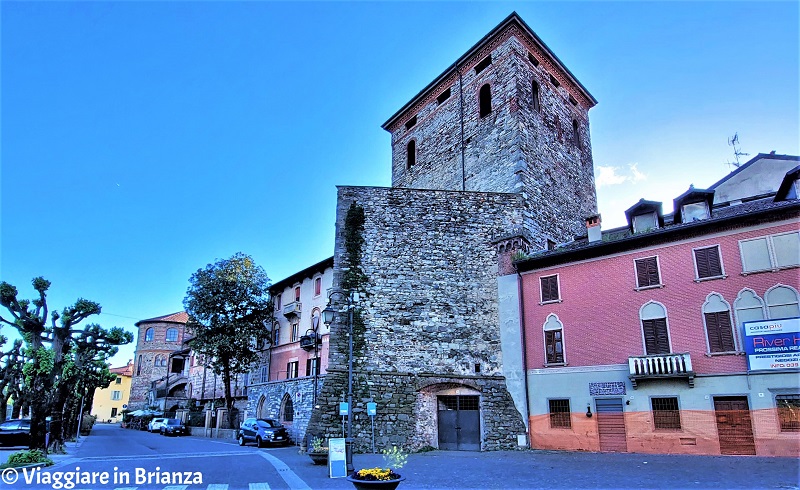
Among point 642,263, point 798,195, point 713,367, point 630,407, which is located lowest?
point 630,407

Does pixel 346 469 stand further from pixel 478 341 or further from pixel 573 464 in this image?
pixel 478 341

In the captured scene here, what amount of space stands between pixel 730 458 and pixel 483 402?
26.9 feet

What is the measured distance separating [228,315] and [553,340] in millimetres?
24029

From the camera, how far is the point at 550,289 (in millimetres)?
20016

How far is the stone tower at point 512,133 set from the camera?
25547 mm

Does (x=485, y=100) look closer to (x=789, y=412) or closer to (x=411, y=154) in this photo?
(x=411, y=154)

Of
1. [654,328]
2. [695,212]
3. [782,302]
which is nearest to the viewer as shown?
[782,302]

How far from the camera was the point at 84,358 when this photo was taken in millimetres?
23438

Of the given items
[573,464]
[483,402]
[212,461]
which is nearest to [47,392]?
[212,461]

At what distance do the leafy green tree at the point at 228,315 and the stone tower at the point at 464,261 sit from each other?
1622 cm

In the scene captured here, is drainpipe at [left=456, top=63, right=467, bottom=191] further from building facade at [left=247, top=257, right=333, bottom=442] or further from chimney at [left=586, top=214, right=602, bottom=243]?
building facade at [left=247, top=257, right=333, bottom=442]

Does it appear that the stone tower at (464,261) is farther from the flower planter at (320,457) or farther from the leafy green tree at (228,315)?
the leafy green tree at (228,315)

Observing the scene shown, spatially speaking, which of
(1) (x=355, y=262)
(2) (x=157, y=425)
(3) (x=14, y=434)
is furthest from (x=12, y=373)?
(1) (x=355, y=262)

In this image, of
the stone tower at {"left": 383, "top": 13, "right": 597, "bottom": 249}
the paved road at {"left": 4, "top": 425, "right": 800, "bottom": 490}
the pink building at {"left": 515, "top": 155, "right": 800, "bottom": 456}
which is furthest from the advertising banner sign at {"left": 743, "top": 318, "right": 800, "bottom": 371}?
the stone tower at {"left": 383, "top": 13, "right": 597, "bottom": 249}
